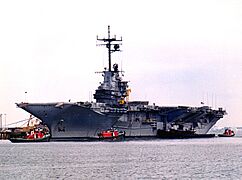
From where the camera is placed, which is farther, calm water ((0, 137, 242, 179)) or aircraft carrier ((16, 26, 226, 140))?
aircraft carrier ((16, 26, 226, 140))

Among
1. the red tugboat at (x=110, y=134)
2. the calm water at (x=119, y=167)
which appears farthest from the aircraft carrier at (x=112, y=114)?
the calm water at (x=119, y=167)

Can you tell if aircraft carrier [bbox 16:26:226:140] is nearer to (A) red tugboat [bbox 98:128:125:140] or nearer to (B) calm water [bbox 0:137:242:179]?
(A) red tugboat [bbox 98:128:125:140]

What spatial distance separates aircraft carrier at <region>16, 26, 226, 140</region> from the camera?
7319cm

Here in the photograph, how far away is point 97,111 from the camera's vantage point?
74.0 m

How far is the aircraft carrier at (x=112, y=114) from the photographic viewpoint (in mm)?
73188

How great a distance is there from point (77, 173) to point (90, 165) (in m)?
5.46

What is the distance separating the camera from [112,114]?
253 ft

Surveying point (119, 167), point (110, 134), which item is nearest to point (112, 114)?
point (110, 134)

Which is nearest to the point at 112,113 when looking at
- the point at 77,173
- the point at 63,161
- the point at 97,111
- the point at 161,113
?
the point at 97,111

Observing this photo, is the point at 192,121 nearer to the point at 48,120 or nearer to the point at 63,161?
the point at 48,120

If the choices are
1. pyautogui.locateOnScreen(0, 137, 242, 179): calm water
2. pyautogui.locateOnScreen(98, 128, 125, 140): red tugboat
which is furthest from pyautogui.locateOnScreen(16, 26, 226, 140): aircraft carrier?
pyautogui.locateOnScreen(0, 137, 242, 179): calm water

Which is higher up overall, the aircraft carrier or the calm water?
the aircraft carrier

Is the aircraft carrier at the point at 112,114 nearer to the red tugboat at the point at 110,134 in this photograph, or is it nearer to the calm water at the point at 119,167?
the red tugboat at the point at 110,134

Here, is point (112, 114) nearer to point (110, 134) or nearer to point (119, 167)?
point (110, 134)
